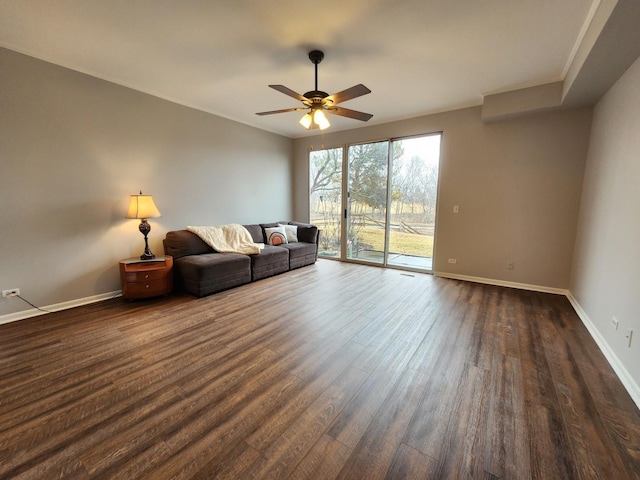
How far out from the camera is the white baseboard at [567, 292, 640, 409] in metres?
1.76

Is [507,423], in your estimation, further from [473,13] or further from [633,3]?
[473,13]

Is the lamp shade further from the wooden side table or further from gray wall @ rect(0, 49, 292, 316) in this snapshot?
the wooden side table

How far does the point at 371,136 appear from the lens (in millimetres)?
5125

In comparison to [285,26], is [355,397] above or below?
below

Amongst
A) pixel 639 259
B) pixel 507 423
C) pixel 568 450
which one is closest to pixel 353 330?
pixel 507 423

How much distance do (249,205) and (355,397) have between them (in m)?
4.20

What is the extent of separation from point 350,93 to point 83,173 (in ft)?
10.5

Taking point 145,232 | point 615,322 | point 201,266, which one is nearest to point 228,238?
point 201,266

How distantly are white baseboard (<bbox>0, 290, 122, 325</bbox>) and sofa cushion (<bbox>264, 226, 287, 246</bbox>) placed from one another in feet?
7.93

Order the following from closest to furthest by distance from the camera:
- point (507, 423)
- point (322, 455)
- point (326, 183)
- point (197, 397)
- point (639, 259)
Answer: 1. point (322, 455)
2. point (507, 423)
3. point (197, 397)
4. point (639, 259)
5. point (326, 183)

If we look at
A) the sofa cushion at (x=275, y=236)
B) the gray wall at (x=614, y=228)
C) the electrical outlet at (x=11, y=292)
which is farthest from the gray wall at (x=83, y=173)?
the gray wall at (x=614, y=228)

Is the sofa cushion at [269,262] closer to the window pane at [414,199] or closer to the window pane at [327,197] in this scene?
the window pane at [327,197]

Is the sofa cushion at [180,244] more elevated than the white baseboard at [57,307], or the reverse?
the sofa cushion at [180,244]

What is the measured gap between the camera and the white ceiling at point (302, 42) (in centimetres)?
205
